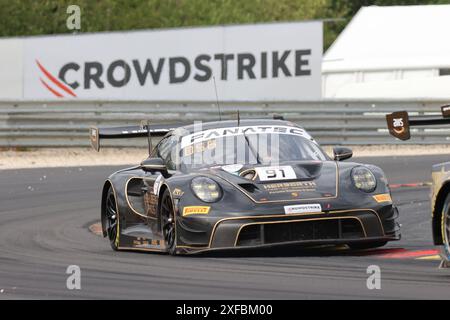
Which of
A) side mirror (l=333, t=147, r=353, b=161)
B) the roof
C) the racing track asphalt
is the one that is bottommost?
the racing track asphalt

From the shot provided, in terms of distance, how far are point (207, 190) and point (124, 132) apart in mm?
2106

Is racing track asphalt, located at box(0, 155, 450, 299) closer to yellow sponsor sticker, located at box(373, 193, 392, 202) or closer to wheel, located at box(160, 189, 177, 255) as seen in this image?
wheel, located at box(160, 189, 177, 255)

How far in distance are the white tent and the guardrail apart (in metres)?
3.59

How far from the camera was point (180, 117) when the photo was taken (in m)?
24.9

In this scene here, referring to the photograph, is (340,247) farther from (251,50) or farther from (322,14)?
(322,14)

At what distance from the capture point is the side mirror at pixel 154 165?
39.2 feet

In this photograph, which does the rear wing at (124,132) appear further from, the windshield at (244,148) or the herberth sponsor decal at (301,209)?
the herberth sponsor decal at (301,209)

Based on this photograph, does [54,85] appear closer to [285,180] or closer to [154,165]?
[154,165]

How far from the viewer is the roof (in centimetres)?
2942

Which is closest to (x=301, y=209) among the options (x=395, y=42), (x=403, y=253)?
(x=403, y=253)

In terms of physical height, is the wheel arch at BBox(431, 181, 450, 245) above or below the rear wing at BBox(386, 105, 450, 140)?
below

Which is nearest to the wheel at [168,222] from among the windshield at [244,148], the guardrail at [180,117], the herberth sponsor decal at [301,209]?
the windshield at [244,148]

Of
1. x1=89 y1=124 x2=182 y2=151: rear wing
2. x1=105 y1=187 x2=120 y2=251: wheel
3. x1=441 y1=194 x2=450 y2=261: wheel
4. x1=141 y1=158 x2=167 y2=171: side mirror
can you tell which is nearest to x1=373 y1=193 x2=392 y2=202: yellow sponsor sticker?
x1=441 y1=194 x2=450 y2=261: wheel

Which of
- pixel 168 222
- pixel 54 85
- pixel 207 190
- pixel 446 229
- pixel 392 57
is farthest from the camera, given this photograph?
pixel 392 57
